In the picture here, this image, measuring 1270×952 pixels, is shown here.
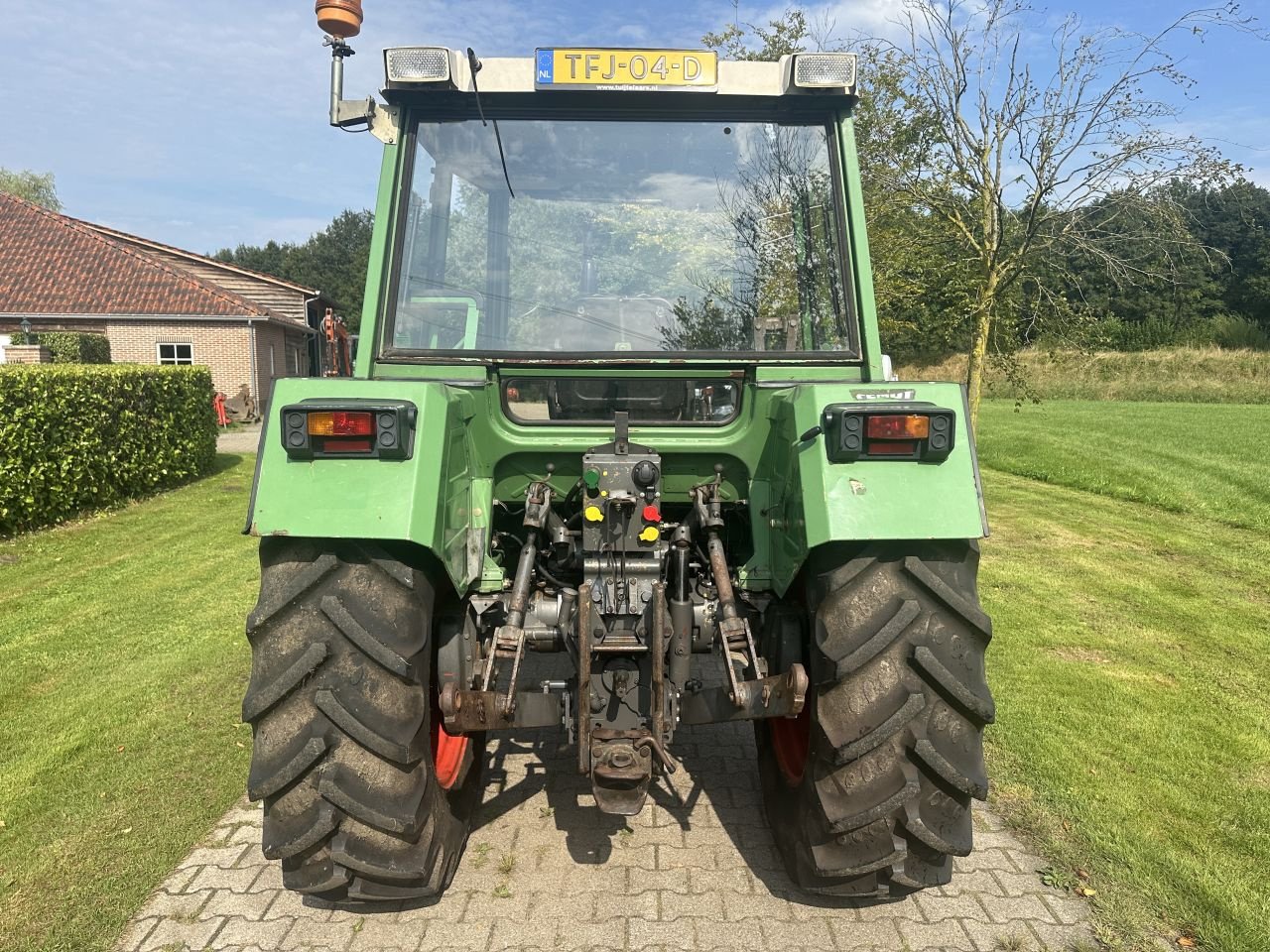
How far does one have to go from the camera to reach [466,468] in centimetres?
290

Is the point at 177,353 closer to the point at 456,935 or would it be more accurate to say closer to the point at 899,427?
the point at 456,935

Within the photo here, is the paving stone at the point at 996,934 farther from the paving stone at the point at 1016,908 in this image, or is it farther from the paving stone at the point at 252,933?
the paving stone at the point at 252,933

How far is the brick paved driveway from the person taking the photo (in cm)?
277

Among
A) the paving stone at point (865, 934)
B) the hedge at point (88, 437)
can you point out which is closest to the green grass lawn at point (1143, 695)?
the paving stone at point (865, 934)

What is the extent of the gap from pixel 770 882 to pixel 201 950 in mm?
1867

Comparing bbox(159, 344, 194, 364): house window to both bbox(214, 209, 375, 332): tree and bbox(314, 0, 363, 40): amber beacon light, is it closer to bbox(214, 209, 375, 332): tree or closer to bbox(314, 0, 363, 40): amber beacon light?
bbox(314, 0, 363, 40): amber beacon light

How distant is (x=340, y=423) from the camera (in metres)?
2.42

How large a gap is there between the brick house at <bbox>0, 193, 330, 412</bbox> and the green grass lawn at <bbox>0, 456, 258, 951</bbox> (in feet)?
56.9

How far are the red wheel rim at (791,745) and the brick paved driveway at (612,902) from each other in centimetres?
33

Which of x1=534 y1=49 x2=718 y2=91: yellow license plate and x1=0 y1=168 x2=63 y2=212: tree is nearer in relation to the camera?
x1=534 y1=49 x2=718 y2=91: yellow license plate

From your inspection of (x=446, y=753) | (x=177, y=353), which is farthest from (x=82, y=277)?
(x=446, y=753)

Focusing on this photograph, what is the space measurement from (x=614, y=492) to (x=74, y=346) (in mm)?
23884

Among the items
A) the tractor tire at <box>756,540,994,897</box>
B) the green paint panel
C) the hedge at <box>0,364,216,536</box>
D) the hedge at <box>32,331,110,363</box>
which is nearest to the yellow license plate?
the green paint panel

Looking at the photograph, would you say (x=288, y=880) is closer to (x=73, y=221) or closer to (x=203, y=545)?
Result: (x=203, y=545)
